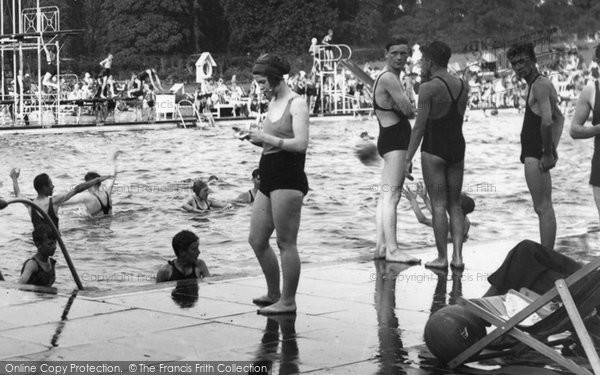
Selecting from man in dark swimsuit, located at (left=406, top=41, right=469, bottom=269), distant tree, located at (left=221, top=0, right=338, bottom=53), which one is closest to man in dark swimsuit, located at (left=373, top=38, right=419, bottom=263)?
man in dark swimsuit, located at (left=406, top=41, right=469, bottom=269)

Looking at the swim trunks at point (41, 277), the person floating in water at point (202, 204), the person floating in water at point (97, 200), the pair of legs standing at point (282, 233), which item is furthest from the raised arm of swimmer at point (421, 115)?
the person floating in water at point (202, 204)

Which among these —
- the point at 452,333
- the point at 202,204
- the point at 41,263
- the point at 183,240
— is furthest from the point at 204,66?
the point at 452,333

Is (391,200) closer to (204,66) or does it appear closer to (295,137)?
(295,137)

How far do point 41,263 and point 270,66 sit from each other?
3.90m

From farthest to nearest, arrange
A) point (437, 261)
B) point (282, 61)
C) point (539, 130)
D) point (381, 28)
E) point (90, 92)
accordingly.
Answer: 1. point (90, 92)
2. point (381, 28)
3. point (437, 261)
4. point (539, 130)
5. point (282, 61)

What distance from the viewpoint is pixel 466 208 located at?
10.3 metres

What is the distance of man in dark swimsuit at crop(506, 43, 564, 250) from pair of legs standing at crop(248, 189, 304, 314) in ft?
7.47

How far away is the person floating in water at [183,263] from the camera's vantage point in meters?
9.22

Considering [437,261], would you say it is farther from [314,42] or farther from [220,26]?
[220,26]

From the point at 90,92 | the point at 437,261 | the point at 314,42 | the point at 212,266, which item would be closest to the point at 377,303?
the point at 437,261

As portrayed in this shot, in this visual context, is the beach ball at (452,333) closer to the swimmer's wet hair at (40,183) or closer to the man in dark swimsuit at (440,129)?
the man in dark swimsuit at (440,129)

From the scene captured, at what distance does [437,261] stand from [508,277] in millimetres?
3206

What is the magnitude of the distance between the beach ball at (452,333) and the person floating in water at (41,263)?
4.89 meters

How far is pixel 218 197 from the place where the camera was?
22.6m
